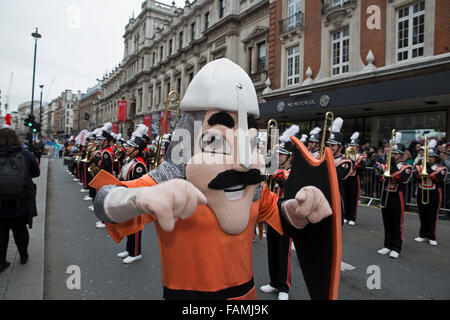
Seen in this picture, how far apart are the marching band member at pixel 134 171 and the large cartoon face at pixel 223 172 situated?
10.7 feet

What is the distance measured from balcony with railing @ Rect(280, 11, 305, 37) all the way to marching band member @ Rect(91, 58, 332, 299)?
620 inches

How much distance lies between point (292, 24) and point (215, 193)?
16.8 meters

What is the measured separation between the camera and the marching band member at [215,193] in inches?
60.8

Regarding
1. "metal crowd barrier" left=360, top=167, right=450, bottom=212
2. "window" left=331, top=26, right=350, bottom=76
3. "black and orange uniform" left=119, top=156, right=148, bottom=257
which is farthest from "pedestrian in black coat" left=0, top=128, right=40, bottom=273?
"window" left=331, top=26, right=350, bottom=76

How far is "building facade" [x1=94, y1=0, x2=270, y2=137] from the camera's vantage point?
753 inches

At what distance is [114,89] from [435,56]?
53.0 meters

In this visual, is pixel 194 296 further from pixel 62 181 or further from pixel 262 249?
pixel 62 181

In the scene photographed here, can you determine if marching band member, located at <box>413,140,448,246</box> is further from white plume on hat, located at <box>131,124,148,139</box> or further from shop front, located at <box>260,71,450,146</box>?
white plume on hat, located at <box>131,124,148,139</box>

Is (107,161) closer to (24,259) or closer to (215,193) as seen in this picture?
(24,259)

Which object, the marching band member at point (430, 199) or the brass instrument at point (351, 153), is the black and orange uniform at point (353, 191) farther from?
the marching band member at point (430, 199)

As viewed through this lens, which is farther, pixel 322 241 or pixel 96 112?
pixel 96 112

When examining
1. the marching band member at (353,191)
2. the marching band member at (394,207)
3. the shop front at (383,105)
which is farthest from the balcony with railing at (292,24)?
the marching band member at (394,207)

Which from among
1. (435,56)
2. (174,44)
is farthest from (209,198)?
(174,44)

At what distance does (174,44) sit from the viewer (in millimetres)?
30625
